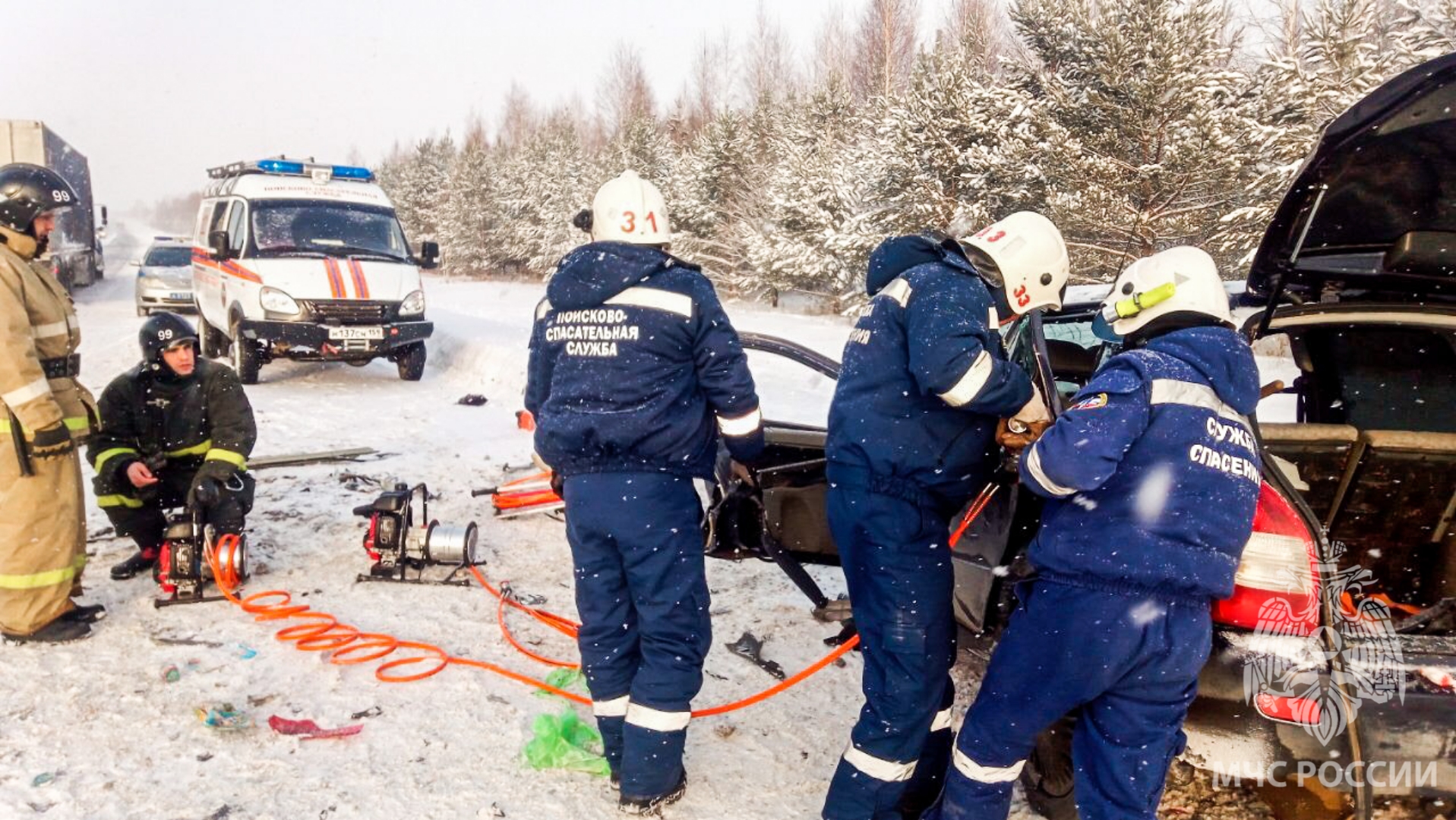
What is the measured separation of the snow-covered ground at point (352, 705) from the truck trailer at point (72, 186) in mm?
14718

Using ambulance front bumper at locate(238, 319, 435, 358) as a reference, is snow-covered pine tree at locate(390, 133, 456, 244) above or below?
above

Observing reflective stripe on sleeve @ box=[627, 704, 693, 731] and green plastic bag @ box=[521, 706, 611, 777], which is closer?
reflective stripe on sleeve @ box=[627, 704, 693, 731]

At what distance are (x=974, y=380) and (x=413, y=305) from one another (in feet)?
29.6

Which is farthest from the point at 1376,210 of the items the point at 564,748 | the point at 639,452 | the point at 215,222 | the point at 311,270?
the point at 215,222

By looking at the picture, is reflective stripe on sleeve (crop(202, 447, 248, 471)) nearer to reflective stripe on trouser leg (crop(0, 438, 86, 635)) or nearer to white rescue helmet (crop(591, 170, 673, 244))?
reflective stripe on trouser leg (crop(0, 438, 86, 635))

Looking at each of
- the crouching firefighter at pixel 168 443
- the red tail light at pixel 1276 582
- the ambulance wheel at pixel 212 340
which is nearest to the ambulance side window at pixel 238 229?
the ambulance wheel at pixel 212 340

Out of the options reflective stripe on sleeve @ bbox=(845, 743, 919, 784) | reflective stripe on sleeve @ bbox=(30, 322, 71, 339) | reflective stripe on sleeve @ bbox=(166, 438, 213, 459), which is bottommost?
reflective stripe on sleeve @ bbox=(845, 743, 919, 784)

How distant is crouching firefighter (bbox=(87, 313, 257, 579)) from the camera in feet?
14.2

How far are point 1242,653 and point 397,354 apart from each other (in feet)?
32.8

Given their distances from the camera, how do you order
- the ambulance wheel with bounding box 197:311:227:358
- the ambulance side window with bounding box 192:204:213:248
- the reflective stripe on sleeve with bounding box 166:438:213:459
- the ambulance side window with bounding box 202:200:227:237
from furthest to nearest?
the ambulance wheel with bounding box 197:311:227:358 < the ambulance side window with bounding box 192:204:213:248 < the ambulance side window with bounding box 202:200:227:237 < the reflective stripe on sleeve with bounding box 166:438:213:459

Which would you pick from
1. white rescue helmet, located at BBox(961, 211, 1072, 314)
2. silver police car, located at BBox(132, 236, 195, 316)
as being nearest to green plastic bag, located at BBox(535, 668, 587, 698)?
white rescue helmet, located at BBox(961, 211, 1072, 314)

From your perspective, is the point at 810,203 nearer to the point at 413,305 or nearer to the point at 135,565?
the point at 413,305

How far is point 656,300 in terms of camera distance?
272 centimetres

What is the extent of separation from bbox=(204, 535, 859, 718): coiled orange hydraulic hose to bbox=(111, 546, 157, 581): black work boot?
1.76 ft
